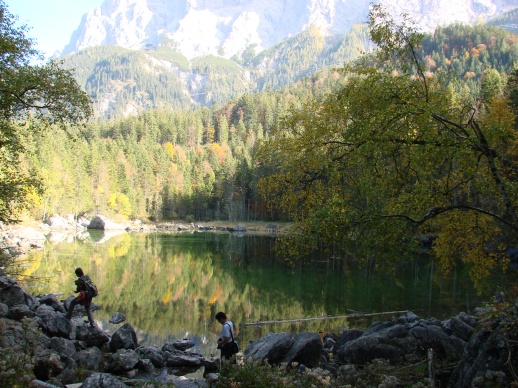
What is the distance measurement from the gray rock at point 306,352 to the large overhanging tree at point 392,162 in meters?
4.69

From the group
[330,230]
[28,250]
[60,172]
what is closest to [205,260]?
[28,250]

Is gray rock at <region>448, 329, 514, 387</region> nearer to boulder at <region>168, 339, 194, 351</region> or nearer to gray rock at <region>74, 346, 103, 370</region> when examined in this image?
gray rock at <region>74, 346, 103, 370</region>

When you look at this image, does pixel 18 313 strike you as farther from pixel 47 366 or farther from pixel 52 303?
pixel 52 303

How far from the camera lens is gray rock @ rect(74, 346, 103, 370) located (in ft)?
43.7

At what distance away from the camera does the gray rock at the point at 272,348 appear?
14719mm

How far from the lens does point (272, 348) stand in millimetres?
14977

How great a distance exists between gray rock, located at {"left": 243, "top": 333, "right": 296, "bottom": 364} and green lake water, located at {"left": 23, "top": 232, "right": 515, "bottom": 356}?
127 inches

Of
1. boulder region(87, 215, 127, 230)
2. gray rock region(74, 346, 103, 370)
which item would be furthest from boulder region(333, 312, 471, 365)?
boulder region(87, 215, 127, 230)

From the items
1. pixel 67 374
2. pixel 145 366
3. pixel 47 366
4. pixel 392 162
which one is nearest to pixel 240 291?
pixel 145 366

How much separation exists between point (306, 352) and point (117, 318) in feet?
38.5

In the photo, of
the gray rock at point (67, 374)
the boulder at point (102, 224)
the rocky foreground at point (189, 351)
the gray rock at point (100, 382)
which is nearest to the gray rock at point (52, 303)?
the rocky foreground at point (189, 351)

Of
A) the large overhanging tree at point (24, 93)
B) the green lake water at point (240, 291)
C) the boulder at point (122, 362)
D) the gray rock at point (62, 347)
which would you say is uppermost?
the large overhanging tree at point (24, 93)

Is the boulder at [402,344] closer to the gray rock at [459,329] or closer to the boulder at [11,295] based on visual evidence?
the gray rock at [459,329]

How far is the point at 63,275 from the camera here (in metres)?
34.4
